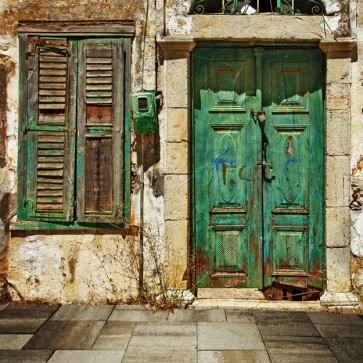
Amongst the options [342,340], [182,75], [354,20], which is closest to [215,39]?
[182,75]

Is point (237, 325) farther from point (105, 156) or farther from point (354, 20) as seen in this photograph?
point (354, 20)

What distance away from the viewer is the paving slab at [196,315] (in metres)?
4.54

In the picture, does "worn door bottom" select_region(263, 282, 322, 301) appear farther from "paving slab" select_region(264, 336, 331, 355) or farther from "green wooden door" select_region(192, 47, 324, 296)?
"paving slab" select_region(264, 336, 331, 355)

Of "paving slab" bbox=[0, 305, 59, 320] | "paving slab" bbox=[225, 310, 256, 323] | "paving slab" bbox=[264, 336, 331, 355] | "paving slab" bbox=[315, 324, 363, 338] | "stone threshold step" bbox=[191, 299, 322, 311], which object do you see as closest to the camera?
"paving slab" bbox=[264, 336, 331, 355]

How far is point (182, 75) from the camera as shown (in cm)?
498

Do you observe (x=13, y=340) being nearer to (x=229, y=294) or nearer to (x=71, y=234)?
(x=71, y=234)

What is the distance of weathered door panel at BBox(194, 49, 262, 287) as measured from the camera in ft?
16.8

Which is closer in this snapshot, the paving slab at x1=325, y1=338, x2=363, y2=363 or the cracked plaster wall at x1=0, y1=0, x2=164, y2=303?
the paving slab at x1=325, y1=338, x2=363, y2=363

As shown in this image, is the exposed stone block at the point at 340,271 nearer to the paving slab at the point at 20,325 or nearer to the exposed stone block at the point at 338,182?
the exposed stone block at the point at 338,182

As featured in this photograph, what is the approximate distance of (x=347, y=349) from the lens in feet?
12.6

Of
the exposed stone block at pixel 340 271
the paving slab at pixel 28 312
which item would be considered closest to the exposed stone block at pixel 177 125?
the exposed stone block at pixel 340 271

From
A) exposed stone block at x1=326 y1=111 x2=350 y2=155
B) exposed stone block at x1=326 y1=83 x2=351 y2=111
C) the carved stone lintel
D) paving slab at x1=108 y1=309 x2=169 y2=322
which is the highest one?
the carved stone lintel

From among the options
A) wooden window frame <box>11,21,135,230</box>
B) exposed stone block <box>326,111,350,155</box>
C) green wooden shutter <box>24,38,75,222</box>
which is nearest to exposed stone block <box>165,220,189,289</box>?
wooden window frame <box>11,21,135,230</box>

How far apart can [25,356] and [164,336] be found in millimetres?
1096
